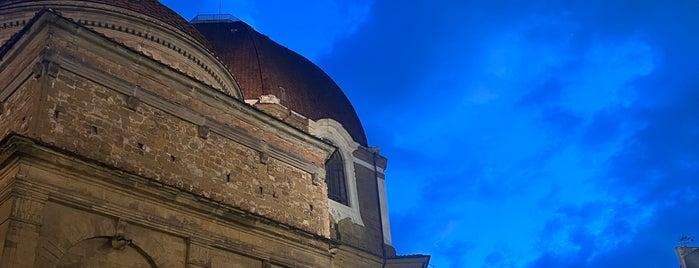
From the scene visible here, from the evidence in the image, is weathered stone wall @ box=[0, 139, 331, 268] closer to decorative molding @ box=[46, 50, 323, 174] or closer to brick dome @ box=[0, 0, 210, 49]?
decorative molding @ box=[46, 50, 323, 174]

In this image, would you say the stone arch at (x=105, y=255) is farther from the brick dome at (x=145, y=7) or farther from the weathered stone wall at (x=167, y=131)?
the brick dome at (x=145, y=7)

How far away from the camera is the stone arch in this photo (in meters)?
10.5

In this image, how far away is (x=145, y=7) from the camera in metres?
15.3

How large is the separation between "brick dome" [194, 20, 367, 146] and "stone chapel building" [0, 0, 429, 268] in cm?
669

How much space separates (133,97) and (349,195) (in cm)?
1188

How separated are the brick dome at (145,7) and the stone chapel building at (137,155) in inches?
1.8

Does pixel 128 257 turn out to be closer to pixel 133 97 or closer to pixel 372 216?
pixel 133 97

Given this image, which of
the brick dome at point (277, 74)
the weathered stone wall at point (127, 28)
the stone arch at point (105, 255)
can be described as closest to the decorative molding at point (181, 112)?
the weathered stone wall at point (127, 28)

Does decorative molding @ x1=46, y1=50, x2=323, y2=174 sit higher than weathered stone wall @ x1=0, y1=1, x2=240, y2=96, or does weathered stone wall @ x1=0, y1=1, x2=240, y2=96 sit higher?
weathered stone wall @ x1=0, y1=1, x2=240, y2=96

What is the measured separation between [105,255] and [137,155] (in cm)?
198

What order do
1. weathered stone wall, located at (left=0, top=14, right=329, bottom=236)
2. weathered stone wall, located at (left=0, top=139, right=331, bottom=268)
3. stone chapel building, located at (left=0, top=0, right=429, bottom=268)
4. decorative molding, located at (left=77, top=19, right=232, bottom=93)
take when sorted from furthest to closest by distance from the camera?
decorative molding, located at (left=77, top=19, right=232, bottom=93), weathered stone wall, located at (left=0, top=14, right=329, bottom=236), stone chapel building, located at (left=0, top=0, right=429, bottom=268), weathered stone wall, located at (left=0, top=139, right=331, bottom=268)

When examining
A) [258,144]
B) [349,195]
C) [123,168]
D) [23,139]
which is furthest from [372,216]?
[23,139]

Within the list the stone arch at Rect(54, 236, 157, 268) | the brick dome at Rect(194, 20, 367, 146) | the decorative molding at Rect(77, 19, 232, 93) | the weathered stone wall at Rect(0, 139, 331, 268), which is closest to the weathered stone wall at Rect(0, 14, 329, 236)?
the weathered stone wall at Rect(0, 139, 331, 268)

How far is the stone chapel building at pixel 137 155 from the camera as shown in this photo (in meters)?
10.5
